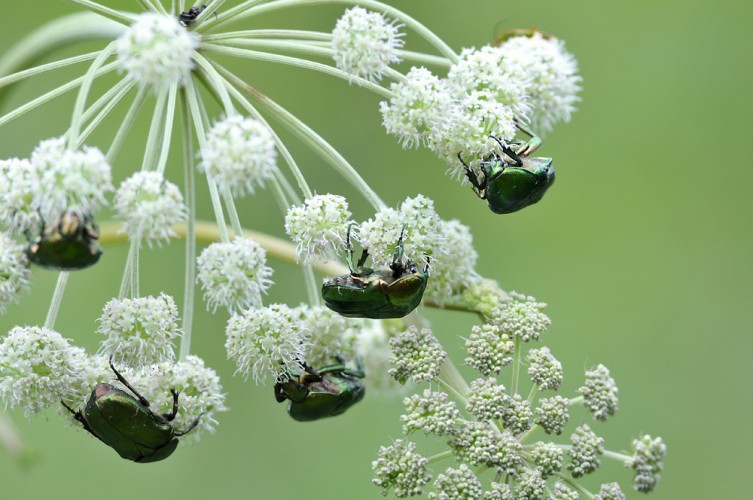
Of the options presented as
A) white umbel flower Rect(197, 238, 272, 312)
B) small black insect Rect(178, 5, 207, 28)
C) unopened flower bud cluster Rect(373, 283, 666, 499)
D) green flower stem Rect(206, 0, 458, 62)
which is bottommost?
unopened flower bud cluster Rect(373, 283, 666, 499)

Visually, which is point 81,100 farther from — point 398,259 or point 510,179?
point 510,179

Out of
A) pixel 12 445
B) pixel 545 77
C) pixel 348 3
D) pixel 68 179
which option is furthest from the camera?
pixel 12 445

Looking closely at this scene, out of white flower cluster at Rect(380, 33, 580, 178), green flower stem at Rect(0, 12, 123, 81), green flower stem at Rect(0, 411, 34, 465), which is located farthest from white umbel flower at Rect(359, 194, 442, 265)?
green flower stem at Rect(0, 411, 34, 465)

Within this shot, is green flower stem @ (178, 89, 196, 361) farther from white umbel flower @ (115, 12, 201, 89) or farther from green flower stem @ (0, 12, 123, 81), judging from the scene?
green flower stem @ (0, 12, 123, 81)

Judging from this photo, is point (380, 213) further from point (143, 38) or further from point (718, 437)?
point (718, 437)

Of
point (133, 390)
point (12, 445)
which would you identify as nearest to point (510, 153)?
point (133, 390)

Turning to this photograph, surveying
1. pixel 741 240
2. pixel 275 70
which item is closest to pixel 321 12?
pixel 275 70

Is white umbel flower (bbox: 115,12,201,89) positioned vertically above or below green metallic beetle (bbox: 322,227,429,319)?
above
